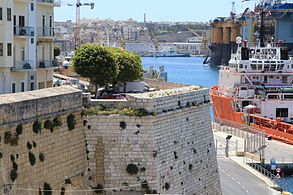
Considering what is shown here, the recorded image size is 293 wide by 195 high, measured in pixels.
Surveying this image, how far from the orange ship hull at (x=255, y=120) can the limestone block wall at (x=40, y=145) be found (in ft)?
77.2

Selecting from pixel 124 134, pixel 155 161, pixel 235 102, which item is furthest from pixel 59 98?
pixel 235 102

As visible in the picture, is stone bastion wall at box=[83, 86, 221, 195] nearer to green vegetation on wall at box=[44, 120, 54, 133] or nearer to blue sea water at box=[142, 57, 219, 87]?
green vegetation on wall at box=[44, 120, 54, 133]

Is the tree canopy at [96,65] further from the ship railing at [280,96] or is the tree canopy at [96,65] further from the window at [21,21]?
the ship railing at [280,96]

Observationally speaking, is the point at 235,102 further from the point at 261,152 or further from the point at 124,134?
the point at 124,134

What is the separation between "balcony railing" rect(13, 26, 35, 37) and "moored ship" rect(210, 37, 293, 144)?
2177cm

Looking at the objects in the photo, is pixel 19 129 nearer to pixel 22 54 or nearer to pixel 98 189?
pixel 98 189

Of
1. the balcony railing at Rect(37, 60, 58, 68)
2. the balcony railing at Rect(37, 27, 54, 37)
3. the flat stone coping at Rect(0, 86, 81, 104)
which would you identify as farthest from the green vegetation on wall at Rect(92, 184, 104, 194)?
the balcony railing at Rect(37, 27, 54, 37)

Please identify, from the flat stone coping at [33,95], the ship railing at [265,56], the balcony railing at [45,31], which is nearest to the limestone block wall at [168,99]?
the flat stone coping at [33,95]

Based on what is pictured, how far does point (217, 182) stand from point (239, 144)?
511 inches

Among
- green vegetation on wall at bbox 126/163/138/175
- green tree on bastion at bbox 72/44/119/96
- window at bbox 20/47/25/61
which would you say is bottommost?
green vegetation on wall at bbox 126/163/138/175

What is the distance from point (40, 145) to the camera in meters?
16.2

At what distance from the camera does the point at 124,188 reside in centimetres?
1833

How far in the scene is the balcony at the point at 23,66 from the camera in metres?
23.7

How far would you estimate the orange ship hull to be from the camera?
40.1 meters
